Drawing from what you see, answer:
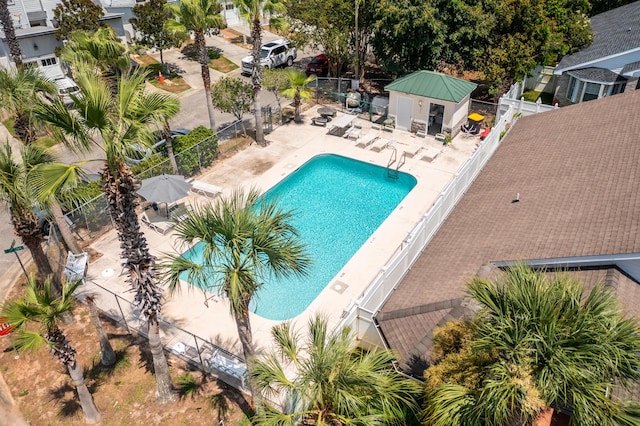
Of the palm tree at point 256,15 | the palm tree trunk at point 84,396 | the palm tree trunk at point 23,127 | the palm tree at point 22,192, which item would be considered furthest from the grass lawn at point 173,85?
the palm tree trunk at point 84,396

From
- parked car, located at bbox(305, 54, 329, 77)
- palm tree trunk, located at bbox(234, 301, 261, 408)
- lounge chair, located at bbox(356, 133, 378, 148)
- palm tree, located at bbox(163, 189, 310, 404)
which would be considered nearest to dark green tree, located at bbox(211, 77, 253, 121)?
lounge chair, located at bbox(356, 133, 378, 148)

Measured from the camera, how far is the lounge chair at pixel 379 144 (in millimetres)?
26609

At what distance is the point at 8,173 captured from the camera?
13117mm

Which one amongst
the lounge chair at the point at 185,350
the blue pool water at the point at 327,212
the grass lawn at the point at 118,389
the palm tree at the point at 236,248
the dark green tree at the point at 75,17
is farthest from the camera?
the dark green tree at the point at 75,17

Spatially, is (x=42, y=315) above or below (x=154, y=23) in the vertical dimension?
below

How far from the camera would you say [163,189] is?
19.2m

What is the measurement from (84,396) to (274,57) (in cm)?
3060

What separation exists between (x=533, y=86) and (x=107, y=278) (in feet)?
102

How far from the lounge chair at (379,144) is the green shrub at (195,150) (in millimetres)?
9030

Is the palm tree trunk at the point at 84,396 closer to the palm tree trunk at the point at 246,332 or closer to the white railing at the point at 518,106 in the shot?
the palm tree trunk at the point at 246,332

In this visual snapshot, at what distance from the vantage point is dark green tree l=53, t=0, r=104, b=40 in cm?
3222

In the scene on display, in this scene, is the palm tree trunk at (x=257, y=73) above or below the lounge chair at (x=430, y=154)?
above

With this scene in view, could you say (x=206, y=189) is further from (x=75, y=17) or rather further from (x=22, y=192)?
(x=75, y=17)

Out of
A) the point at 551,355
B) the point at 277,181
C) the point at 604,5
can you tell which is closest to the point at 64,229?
the point at 277,181
